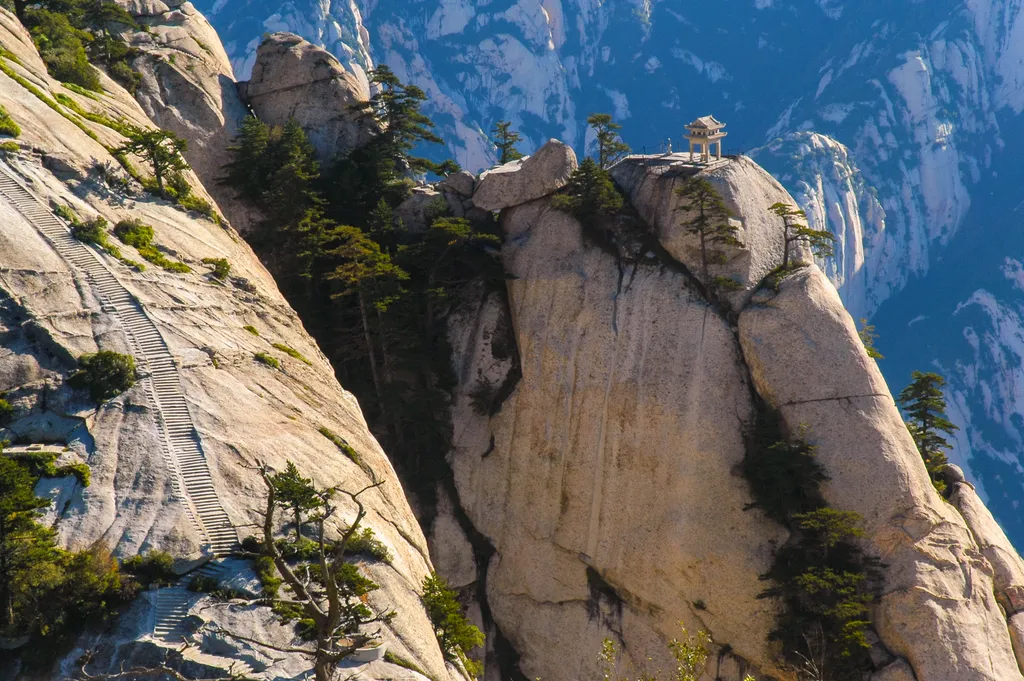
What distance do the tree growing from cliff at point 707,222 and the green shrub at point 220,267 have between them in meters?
28.1

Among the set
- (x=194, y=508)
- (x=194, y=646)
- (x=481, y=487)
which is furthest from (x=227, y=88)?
(x=194, y=646)

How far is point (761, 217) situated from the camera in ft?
206

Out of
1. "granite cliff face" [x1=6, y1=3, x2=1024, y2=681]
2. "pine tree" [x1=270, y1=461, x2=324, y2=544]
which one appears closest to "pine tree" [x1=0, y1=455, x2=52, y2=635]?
"granite cliff face" [x1=6, y1=3, x2=1024, y2=681]

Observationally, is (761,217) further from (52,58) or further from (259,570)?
(52,58)

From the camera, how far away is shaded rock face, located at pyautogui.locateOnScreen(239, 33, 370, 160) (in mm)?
75625

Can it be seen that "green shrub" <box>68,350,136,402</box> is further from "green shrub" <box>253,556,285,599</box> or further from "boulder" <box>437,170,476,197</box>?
"boulder" <box>437,170,476,197</box>

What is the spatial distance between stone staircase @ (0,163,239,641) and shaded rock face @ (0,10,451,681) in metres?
0.31

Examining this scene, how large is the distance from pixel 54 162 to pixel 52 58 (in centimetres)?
1536

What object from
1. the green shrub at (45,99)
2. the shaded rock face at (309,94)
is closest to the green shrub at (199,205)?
the green shrub at (45,99)

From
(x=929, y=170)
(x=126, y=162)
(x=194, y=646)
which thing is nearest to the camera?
(x=194, y=646)

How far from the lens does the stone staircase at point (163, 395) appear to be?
35.4 m

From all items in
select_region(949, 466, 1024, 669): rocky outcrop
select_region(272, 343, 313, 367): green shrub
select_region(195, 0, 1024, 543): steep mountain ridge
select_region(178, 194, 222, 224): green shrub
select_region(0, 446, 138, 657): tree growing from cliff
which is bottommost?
select_region(0, 446, 138, 657): tree growing from cliff

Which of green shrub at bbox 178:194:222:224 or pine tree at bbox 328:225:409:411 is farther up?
green shrub at bbox 178:194:222:224

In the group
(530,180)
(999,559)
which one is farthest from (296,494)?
(999,559)
